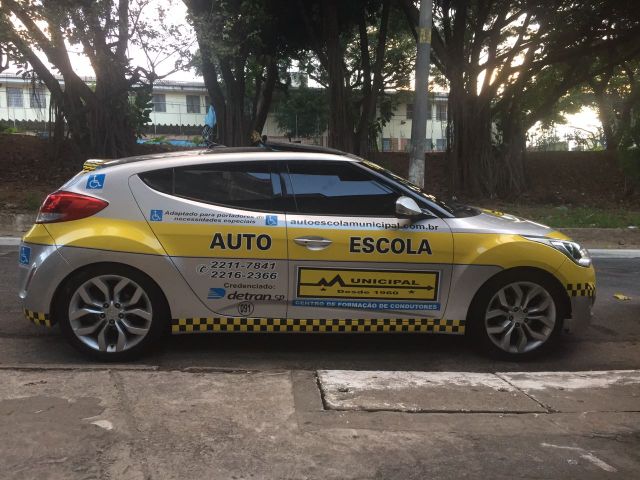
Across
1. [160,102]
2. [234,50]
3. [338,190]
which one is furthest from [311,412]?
[160,102]

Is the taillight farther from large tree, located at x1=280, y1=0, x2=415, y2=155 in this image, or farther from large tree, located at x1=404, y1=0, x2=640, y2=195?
large tree, located at x1=404, y1=0, x2=640, y2=195

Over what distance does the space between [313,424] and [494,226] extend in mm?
2112

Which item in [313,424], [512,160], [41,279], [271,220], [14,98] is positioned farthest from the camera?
[14,98]

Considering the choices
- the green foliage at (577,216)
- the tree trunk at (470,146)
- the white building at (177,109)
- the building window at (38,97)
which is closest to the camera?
the green foliage at (577,216)

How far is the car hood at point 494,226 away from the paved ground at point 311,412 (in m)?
1.00

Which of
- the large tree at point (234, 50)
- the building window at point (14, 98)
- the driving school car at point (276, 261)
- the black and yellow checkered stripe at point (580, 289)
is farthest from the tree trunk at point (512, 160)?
the building window at point (14, 98)

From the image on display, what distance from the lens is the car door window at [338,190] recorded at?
437 cm

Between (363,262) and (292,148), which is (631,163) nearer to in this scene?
(292,148)

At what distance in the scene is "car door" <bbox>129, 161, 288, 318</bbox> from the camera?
13.8 feet

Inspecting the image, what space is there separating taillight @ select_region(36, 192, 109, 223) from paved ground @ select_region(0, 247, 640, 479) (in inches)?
40.4

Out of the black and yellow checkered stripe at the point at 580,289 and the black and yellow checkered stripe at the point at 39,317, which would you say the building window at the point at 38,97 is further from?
the black and yellow checkered stripe at the point at 580,289

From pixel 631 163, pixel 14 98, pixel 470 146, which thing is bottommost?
pixel 631 163

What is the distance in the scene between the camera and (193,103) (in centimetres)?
4000

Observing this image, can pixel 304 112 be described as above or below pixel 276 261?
above
